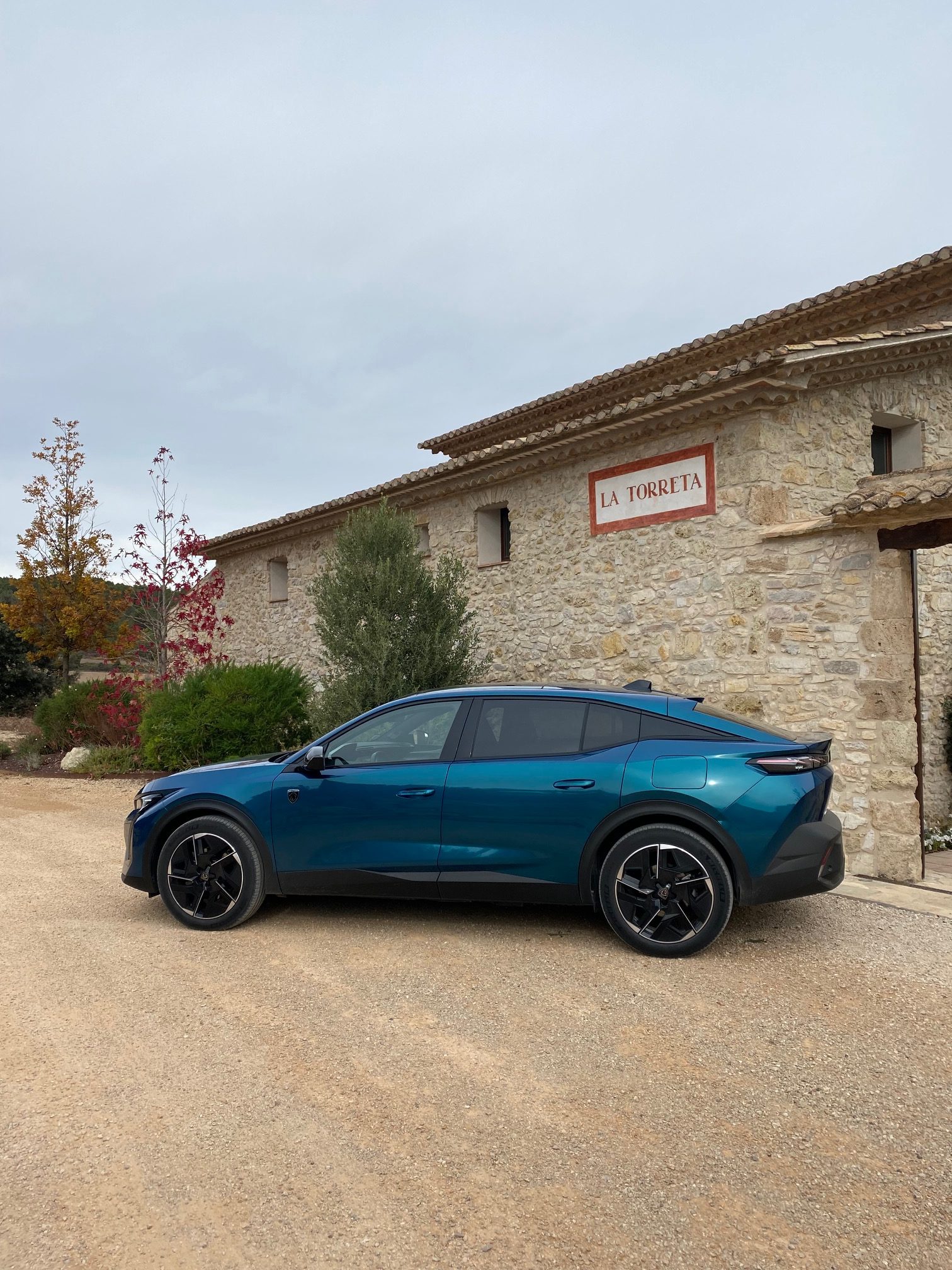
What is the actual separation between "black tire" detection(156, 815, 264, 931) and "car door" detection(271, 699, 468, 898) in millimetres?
208

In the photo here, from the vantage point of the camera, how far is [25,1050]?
3.71 m

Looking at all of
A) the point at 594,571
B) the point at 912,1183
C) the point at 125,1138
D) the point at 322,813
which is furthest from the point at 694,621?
the point at 125,1138

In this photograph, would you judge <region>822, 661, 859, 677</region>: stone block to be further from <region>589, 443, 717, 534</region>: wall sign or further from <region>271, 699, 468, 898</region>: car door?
<region>271, 699, 468, 898</region>: car door

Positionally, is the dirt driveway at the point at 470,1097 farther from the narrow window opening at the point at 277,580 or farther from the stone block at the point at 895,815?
the narrow window opening at the point at 277,580

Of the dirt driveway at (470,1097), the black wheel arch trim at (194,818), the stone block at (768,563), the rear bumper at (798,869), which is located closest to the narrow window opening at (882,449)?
the stone block at (768,563)

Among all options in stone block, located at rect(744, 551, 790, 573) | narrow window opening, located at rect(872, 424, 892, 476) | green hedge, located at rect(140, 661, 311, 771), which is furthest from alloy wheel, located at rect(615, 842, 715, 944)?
green hedge, located at rect(140, 661, 311, 771)

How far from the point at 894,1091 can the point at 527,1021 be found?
1500 mm

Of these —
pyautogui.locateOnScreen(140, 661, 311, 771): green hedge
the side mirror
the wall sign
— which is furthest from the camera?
pyautogui.locateOnScreen(140, 661, 311, 771): green hedge

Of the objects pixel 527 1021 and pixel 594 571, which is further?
pixel 594 571

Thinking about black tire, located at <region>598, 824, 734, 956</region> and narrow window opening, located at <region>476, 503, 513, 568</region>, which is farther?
narrow window opening, located at <region>476, 503, 513, 568</region>

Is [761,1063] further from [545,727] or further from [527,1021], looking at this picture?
[545,727]

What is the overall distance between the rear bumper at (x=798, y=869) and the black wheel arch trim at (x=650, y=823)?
3.3 inches

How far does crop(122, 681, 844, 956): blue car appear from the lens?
469cm

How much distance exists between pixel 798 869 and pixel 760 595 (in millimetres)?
4269
